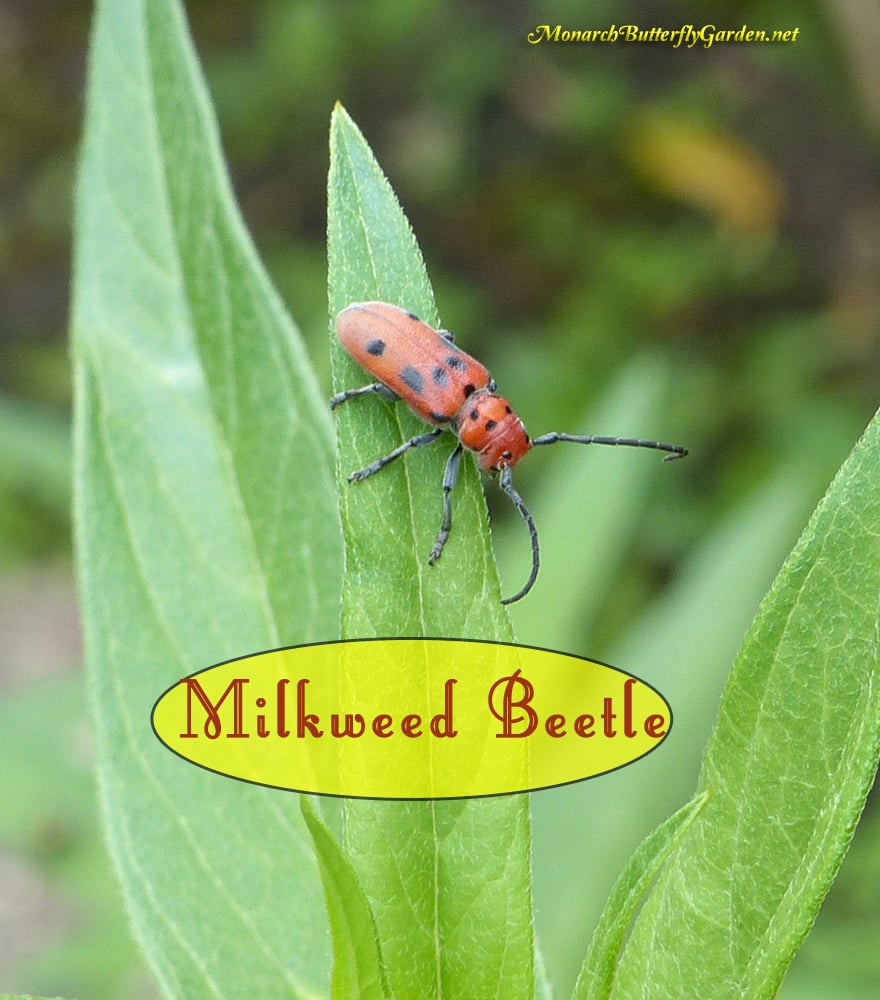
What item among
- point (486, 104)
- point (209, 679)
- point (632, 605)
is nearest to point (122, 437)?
point (209, 679)

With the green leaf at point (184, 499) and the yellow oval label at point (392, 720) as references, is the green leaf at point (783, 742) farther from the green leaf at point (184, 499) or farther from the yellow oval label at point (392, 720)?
the green leaf at point (184, 499)

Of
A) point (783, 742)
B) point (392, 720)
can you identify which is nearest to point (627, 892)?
point (783, 742)

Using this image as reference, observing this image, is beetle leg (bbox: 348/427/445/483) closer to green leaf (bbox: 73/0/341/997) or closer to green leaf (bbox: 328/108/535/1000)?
green leaf (bbox: 328/108/535/1000)

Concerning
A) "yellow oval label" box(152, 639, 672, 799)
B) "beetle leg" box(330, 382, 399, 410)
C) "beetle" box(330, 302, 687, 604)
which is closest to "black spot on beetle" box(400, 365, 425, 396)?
"beetle" box(330, 302, 687, 604)

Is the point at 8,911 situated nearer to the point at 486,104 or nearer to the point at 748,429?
the point at 748,429

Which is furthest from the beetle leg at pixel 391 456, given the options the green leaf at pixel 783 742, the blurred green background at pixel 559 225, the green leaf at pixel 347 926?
the blurred green background at pixel 559 225

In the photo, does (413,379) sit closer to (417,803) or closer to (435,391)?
(435,391)
